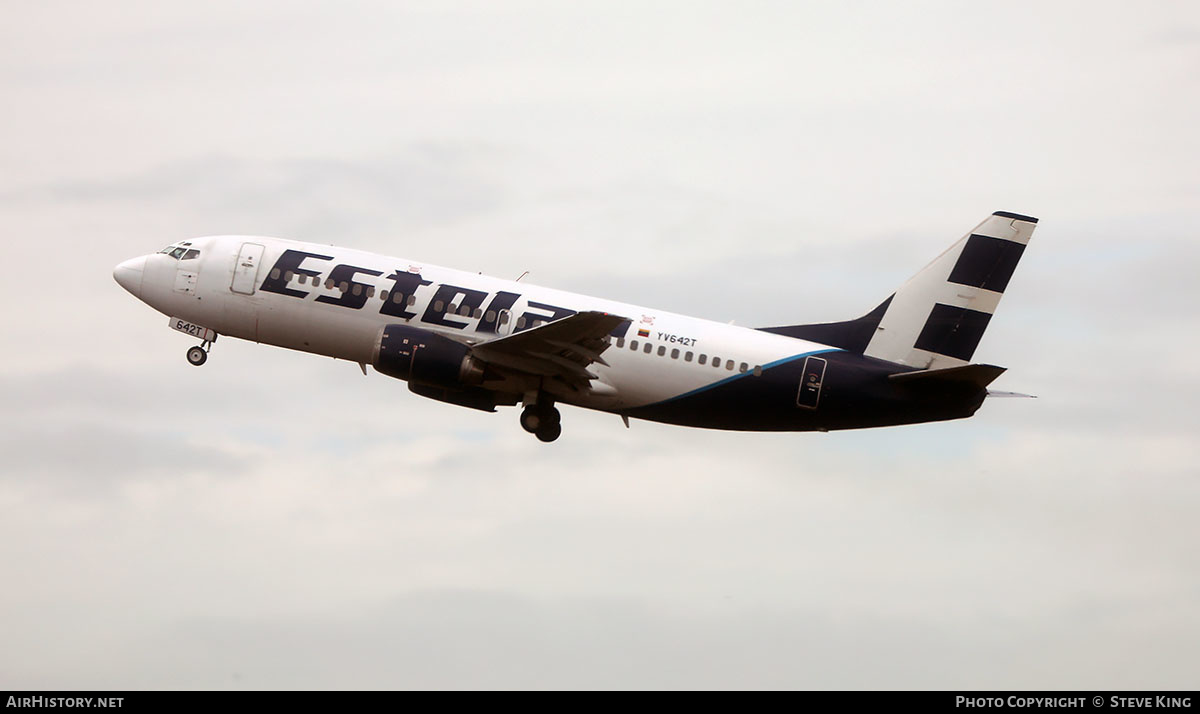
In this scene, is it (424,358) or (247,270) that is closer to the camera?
(424,358)

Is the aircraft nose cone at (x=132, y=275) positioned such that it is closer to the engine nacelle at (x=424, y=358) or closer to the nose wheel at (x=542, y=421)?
the engine nacelle at (x=424, y=358)

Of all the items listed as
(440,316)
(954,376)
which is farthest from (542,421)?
(954,376)

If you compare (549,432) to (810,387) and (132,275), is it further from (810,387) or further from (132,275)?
(132,275)

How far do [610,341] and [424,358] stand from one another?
595cm

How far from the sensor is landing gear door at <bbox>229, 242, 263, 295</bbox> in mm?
49688

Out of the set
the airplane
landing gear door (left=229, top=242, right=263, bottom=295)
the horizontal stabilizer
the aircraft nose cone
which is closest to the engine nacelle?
the airplane

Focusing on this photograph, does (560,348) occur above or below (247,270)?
below

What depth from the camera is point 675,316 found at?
49.7 m

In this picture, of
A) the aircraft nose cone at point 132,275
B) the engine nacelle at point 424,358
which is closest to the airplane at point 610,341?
the engine nacelle at point 424,358

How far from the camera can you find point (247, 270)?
49.9m

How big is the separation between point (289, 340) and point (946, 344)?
70.6ft

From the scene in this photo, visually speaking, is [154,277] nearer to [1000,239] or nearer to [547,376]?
[547,376]

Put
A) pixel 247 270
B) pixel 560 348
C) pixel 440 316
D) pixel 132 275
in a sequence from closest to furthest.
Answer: pixel 560 348 → pixel 440 316 → pixel 247 270 → pixel 132 275

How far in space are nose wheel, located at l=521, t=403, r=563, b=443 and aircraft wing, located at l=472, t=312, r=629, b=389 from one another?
1563 millimetres
